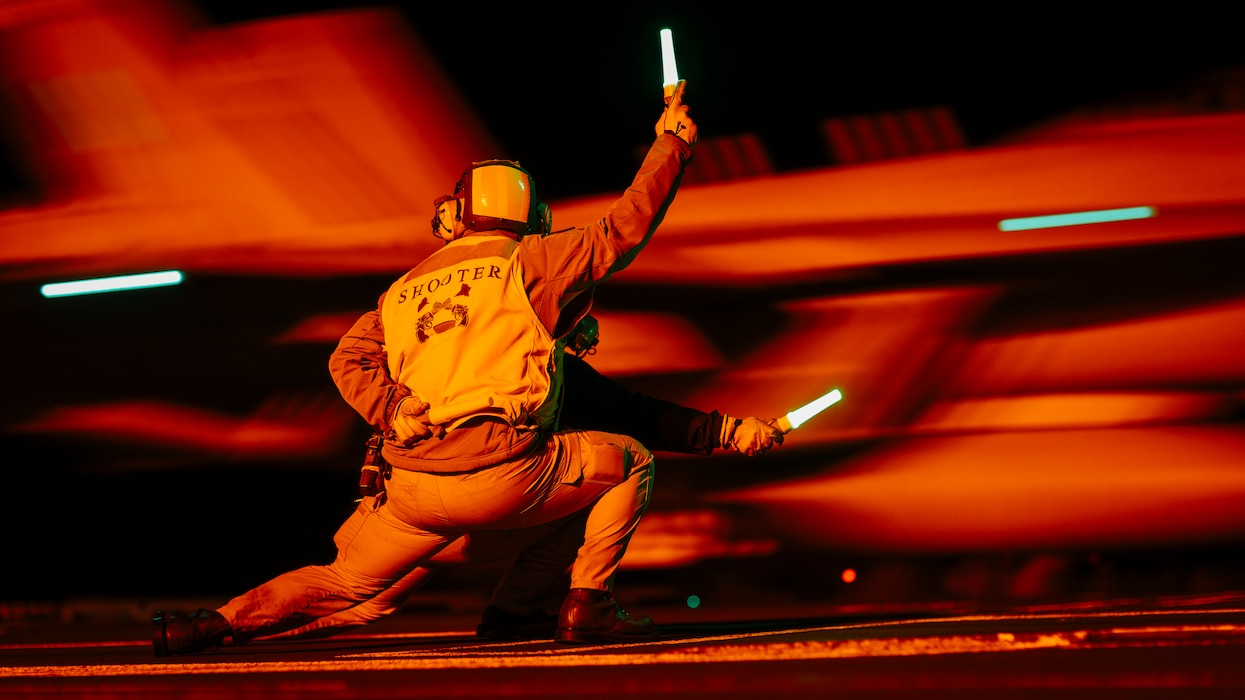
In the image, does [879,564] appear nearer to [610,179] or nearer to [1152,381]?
[1152,381]

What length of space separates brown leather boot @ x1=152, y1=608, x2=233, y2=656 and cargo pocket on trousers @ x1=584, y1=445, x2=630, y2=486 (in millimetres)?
828

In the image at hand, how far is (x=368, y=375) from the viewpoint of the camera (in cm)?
276

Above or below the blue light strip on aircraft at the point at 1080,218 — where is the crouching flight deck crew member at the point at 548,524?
below

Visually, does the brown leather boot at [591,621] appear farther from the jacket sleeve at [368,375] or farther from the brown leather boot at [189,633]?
the brown leather boot at [189,633]

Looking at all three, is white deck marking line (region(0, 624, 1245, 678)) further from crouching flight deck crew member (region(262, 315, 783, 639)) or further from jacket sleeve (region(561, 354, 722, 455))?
jacket sleeve (region(561, 354, 722, 455))

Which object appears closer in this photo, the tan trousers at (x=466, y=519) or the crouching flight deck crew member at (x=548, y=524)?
the tan trousers at (x=466, y=519)

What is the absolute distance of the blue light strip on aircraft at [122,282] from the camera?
4867 mm

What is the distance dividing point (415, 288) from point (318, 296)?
213 centimetres

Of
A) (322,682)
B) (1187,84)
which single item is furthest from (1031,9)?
(322,682)

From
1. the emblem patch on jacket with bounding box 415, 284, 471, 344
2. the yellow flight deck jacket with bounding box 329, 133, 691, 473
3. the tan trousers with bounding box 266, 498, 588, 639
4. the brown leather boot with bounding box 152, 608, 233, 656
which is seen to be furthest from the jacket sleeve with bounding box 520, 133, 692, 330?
the brown leather boot with bounding box 152, 608, 233, 656

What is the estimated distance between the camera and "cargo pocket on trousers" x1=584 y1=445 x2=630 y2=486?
2.76m

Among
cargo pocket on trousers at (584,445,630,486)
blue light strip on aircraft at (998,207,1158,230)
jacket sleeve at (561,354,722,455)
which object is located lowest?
cargo pocket on trousers at (584,445,630,486)

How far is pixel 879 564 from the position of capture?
4.18 meters

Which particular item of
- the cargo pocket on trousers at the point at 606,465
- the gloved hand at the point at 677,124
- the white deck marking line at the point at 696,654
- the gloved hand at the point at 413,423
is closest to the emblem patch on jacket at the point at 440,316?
the gloved hand at the point at 413,423
